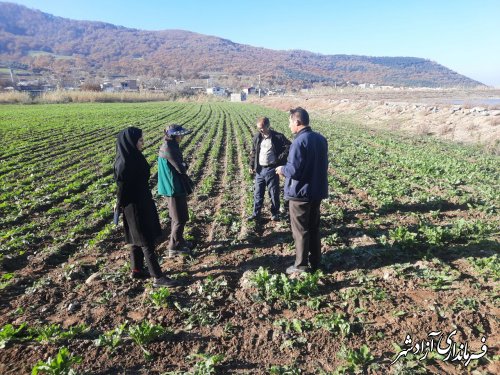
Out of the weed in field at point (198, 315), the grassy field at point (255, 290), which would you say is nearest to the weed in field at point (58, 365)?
the grassy field at point (255, 290)

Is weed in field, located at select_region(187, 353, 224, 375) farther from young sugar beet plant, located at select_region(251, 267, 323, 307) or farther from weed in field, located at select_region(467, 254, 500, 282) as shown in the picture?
weed in field, located at select_region(467, 254, 500, 282)

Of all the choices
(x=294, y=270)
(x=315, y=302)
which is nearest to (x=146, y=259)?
(x=294, y=270)

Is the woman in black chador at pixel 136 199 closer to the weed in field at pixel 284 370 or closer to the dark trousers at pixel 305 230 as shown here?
the dark trousers at pixel 305 230

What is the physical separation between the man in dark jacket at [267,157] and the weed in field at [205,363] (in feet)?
13.8

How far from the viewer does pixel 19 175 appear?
12188 millimetres

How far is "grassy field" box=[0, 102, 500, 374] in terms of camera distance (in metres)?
3.82

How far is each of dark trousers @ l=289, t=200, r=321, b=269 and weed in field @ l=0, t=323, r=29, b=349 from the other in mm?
3662

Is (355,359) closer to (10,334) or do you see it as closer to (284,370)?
(284,370)

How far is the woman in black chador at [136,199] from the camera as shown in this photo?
475cm

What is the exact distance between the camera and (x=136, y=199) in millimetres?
5020

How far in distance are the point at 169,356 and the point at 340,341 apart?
6.31 ft

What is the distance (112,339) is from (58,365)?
667mm

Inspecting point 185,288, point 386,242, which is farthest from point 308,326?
point 386,242

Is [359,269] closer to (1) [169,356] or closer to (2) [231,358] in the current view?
(2) [231,358]
